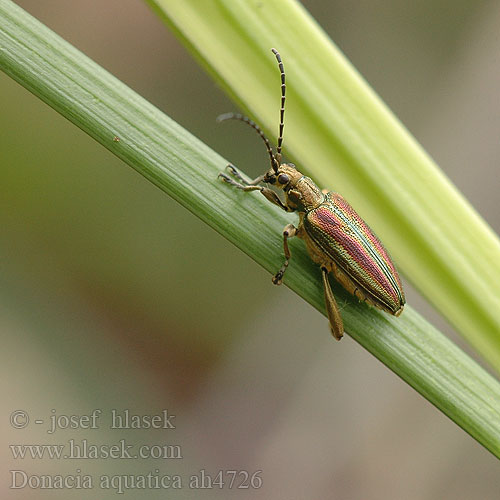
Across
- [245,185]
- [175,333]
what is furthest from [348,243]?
[175,333]

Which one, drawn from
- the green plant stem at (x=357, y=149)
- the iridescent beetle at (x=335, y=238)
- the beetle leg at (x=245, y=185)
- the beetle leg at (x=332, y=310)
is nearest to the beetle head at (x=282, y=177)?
the iridescent beetle at (x=335, y=238)

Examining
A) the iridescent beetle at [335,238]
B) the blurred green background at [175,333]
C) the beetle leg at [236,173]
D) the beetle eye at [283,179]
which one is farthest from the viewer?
the blurred green background at [175,333]

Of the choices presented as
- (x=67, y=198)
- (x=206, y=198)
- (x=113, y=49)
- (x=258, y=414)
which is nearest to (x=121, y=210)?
(x=67, y=198)

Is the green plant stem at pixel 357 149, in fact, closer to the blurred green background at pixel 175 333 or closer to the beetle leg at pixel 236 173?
the beetle leg at pixel 236 173

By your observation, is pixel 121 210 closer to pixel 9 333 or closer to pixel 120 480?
pixel 9 333

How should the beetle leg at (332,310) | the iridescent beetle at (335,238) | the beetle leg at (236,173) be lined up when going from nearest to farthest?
the beetle leg at (236,173), the beetle leg at (332,310), the iridescent beetle at (335,238)

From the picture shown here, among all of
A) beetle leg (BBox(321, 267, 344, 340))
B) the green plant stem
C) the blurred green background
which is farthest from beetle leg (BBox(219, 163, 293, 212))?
the blurred green background

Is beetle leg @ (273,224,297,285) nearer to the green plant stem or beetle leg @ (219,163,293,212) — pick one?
beetle leg @ (219,163,293,212)
